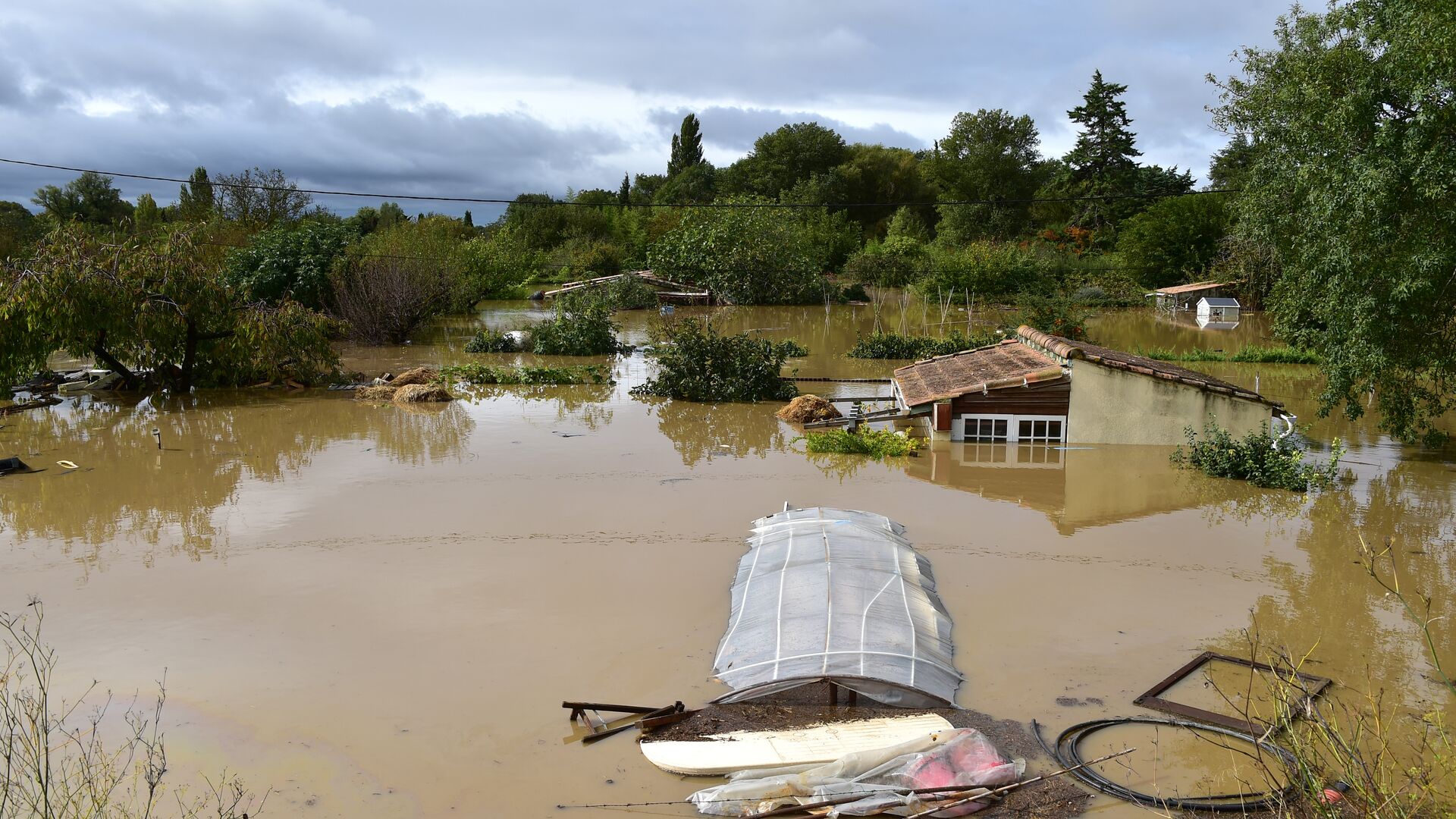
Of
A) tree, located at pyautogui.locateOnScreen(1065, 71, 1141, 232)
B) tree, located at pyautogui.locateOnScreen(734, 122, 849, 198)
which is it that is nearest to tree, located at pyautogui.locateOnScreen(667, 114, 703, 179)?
tree, located at pyautogui.locateOnScreen(734, 122, 849, 198)

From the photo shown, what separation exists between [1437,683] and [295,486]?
16850 mm

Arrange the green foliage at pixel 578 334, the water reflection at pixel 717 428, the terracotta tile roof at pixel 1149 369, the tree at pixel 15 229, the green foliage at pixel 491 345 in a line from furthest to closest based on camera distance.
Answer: the tree at pixel 15 229 < the green foliage at pixel 491 345 < the green foliage at pixel 578 334 < the water reflection at pixel 717 428 < the terracotta tile roof at pixel 1149 369

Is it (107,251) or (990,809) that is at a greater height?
(107,251)

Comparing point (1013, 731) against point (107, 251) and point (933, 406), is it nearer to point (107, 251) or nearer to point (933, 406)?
point (933, 406)

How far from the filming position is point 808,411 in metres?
23.6

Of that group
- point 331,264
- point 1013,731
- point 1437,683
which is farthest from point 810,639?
point 331,264

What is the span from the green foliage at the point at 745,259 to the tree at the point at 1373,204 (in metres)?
29.1

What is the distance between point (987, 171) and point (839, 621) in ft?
220

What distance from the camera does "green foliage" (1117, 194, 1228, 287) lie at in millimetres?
54812

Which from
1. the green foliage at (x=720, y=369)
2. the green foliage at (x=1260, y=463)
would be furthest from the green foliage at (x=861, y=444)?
the green foliage at (x=720, y=369)

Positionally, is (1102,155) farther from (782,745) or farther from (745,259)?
(782,745)

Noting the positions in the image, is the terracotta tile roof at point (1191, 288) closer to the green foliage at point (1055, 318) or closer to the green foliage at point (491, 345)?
the green foliage at point (1055, 318)

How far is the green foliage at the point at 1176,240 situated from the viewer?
180 ft

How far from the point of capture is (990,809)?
7.95 metres
